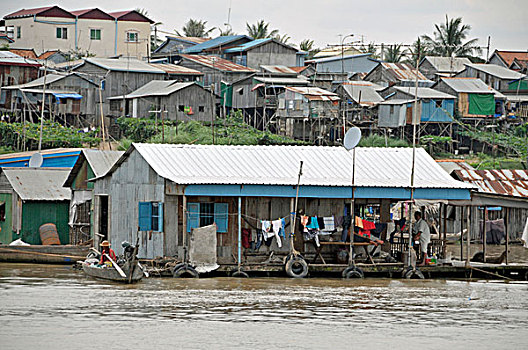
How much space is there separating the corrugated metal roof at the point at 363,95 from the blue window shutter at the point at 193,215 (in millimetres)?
33957

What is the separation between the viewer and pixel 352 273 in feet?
67.1

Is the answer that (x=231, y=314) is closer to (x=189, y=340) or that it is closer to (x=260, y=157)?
(x=189, y=340)

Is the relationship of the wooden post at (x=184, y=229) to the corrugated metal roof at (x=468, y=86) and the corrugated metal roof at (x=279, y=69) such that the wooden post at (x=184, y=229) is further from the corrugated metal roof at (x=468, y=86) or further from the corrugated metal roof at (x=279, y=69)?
the corrugated metal roof at (x=468, y=86)

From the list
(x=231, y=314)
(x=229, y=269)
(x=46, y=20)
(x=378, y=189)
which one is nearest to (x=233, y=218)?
(x=229, y=269)

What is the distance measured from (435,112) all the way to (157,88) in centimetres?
1723

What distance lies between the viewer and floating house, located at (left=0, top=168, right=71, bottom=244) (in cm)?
2512

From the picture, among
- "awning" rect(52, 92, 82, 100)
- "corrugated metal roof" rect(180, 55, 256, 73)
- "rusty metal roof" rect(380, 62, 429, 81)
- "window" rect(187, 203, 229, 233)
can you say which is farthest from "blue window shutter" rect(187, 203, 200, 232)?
"rusty metal roof" rect(380, 62, 429, 81)

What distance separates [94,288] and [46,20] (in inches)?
2079

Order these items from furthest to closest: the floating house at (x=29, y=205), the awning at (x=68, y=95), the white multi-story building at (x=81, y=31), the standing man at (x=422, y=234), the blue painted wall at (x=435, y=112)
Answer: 1. the white multi-story building at (x=81, y=31)
2. the blue painted wall at (x=435, y=112)
3. the awning at (x=68, y=95)
4. the floating house at (x=29, y=205)
5. the standing man at (x=422, y=234)

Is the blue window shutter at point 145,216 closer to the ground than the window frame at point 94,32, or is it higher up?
closer to the ground

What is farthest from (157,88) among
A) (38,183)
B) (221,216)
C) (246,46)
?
(221,216)

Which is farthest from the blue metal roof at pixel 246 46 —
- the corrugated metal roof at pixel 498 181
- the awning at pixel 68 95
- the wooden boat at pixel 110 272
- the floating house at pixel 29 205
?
the wooden boat at pixel 110 272

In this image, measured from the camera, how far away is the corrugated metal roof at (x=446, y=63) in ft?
219

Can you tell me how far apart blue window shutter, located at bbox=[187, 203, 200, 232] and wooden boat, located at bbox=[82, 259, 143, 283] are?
209 centimetres
